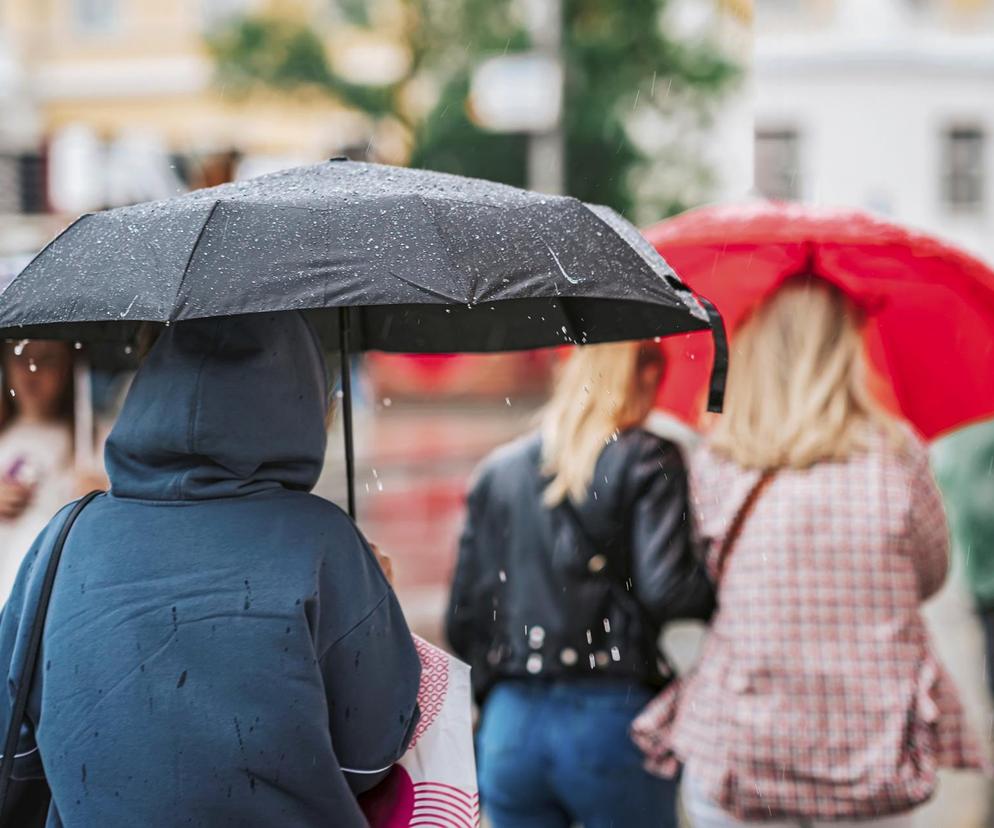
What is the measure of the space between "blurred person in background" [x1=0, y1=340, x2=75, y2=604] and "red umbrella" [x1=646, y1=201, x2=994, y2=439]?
1.92 meters

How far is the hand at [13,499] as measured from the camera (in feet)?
13.9

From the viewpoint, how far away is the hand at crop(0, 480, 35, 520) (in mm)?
4250

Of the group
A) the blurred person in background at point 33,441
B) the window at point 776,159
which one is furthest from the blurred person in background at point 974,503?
the window at point 776,159

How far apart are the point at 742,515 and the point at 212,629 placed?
159 centimetres

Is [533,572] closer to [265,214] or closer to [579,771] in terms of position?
[579,771]

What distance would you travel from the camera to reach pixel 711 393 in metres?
2.62

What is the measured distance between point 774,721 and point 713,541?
452 millimetres

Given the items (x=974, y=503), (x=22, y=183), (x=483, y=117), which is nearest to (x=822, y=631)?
(x=974, y=503)

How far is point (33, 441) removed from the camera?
14.5 ft

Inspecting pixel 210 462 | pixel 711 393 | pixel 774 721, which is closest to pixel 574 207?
pixel 711 393

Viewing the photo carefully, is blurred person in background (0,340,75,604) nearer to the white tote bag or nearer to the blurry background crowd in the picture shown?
the blurry background crowd

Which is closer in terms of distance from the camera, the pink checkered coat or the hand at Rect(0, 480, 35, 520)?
the pink checkered coat

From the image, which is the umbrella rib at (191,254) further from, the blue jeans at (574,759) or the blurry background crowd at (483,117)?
the blurry background crowd at (483,117)

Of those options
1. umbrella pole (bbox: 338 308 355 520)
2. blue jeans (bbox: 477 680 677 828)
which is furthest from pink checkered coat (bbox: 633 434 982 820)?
umbrella pole (bbox: 338 308 355 520)
